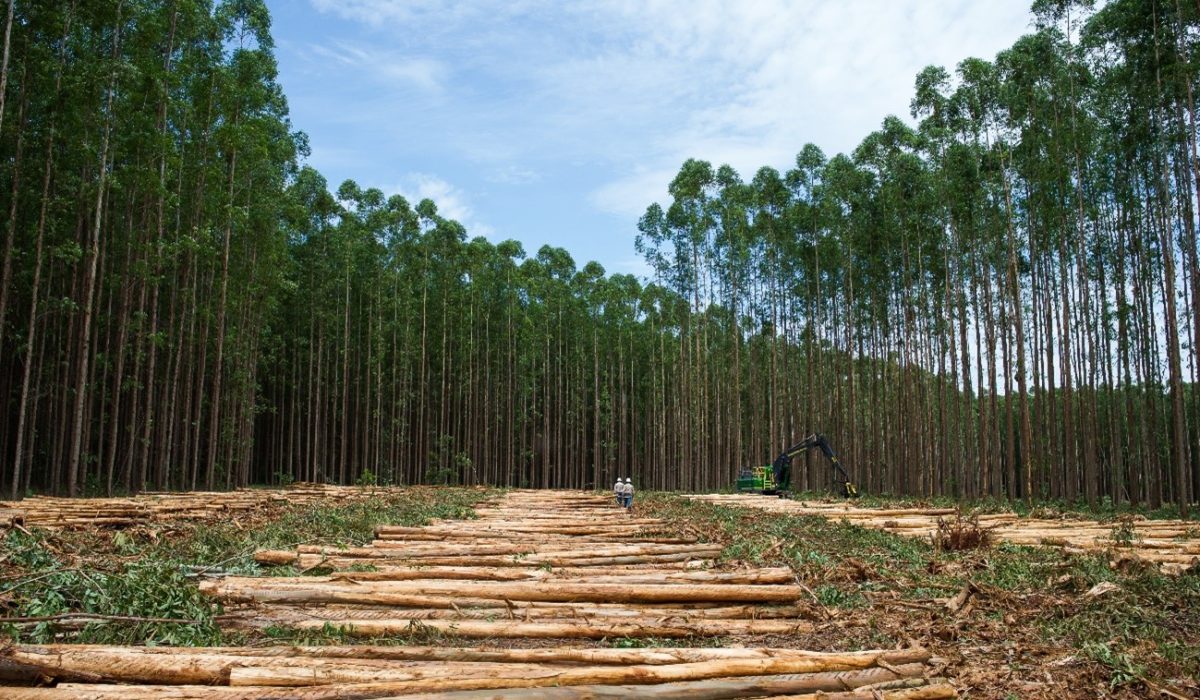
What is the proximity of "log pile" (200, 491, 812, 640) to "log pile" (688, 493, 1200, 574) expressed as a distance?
500cm

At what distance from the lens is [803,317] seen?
38812 mm

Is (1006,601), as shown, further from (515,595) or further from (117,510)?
(117,510)

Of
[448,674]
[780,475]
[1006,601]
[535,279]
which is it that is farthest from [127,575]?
[535,279]

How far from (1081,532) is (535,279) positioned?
37781 millimetres

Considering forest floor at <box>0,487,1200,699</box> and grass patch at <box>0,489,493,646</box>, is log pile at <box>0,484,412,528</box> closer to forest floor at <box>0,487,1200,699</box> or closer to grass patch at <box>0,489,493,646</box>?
forest floor at <box>0,487,1200,699</box>

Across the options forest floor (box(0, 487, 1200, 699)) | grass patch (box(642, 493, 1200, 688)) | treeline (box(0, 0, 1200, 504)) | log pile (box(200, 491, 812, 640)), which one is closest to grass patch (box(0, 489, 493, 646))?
forest floor (box(0, 487, 1200, 699))

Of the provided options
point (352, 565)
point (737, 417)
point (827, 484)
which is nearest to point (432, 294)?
point (737, 417)

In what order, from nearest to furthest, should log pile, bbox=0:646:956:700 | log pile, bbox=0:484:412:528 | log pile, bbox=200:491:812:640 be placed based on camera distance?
log pile, bbox=0:646:956:700 → log pile, bbox=200:491:812:640 → log pile, bbox=0:484:412:528

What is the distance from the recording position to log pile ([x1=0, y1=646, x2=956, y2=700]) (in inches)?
143

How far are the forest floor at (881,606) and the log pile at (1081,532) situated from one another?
75 cm

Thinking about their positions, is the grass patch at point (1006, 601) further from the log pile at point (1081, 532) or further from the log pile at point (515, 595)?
the log pile at point (515, 595)

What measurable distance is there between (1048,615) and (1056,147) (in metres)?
21.4

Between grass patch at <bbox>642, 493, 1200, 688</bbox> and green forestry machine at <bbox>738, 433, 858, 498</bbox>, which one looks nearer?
grass patch at <bbox>642, 493, 1200, 688</bbox>

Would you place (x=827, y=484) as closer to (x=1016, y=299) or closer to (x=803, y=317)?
(x=803, y=317)
